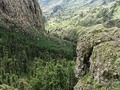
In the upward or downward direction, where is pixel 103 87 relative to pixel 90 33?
downward

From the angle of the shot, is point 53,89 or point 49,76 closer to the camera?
point 53,89

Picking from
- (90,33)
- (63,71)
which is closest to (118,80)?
(90,33)

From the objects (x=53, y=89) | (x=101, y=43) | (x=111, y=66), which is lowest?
(x=53, y=89)

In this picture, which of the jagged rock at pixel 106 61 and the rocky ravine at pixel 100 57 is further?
the rocky ravine at pixel 100 57

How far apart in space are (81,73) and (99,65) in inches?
463

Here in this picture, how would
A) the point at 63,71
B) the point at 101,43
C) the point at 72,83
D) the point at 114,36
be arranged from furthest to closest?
the point at 63,71
the point at 72,83
the point at 114,36
the point at 101,43

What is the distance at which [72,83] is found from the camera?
457 feet

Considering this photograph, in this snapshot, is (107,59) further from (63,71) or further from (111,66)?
(63,71)

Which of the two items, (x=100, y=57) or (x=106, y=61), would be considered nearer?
(x=106, y=61)

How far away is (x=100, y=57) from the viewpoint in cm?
5244

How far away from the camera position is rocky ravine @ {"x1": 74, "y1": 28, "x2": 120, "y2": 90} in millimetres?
47406

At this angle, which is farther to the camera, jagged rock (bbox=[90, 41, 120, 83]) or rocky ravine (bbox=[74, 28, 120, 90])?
rocky ravine (bbox=[74, 28, 120, 90])

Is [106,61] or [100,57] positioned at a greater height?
[100,57]

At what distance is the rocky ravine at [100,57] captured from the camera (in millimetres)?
47406
